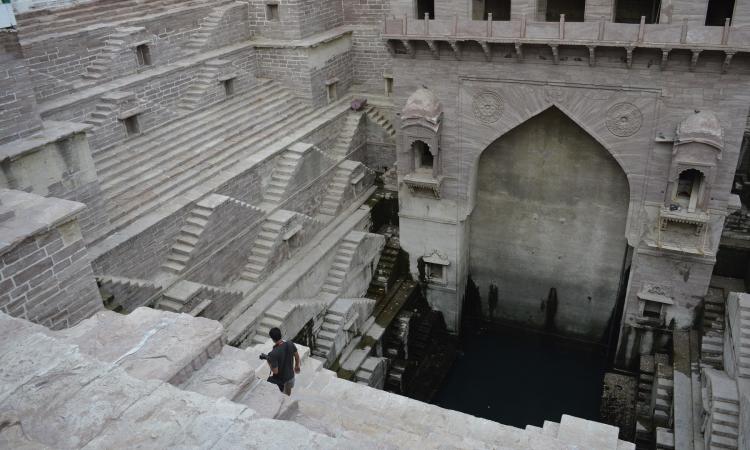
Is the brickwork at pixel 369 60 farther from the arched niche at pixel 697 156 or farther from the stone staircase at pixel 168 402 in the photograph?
the stone staircase at pixel 168 402

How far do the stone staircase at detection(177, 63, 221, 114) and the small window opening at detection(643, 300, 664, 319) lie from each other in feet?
43.3

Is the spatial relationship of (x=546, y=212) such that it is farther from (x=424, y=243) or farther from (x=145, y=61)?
(x=145, y=61)

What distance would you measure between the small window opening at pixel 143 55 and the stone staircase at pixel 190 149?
1800mm

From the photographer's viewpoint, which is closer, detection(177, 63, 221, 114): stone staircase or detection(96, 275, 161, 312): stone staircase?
detection(96, 275, 161, 312): stone staircase

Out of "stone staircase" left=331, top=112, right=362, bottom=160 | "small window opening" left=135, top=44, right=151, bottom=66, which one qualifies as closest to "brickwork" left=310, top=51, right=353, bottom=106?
"stone staircase" left=331, top=112, right=362, bottom=160

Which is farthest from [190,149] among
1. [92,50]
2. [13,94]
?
[13,94]

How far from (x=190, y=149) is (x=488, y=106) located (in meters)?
7.73

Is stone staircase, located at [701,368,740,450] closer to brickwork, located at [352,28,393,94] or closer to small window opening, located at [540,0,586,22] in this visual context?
small window opening, located at [540,0,586,22]

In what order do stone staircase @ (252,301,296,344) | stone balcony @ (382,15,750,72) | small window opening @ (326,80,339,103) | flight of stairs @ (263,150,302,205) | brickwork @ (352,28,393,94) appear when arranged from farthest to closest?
1. brickwork @ (352,28,393,94)
2. small window opening @ (326,80,339,103)
3. flight of stairs @ (263,150,302,205)
4. stone staircase @ (252,301,296,344)
5. stone balcony @ (382,15,750,72)

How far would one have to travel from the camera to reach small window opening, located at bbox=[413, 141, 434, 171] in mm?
15453

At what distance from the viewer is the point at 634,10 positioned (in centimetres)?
1384

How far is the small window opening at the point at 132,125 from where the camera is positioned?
14.6 meters

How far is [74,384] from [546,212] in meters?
13.9

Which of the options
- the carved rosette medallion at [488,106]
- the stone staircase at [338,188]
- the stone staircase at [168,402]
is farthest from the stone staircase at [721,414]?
the stone staircase at [338,188]
